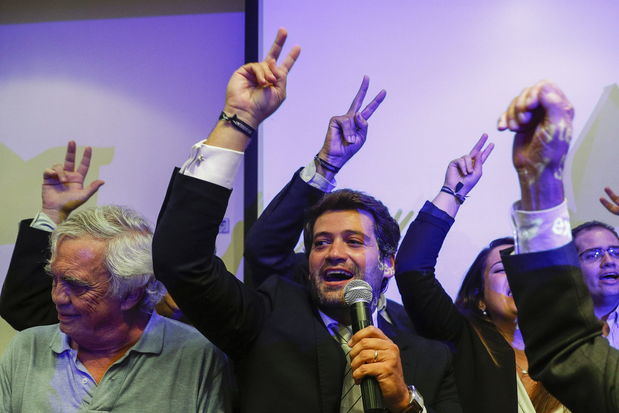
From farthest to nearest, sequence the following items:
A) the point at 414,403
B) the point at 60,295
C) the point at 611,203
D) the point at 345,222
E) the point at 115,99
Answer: the point at 115,99 → the point at 611,203 → the point at 345,222 → the point at 60,295 → the point at 414,403

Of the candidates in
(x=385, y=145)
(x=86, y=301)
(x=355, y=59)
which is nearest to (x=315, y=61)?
(x=355, y=59)

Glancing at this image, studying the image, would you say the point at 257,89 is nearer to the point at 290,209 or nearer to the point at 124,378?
the point at 290,209

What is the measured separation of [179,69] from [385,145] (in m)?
1.17

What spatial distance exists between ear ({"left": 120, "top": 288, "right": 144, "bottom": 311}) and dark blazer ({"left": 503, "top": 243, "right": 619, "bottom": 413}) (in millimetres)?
1209

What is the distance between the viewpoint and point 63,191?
248cm

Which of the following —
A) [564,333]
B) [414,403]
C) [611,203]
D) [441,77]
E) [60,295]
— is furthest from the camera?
[441,77]

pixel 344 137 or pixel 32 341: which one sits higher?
pixel 344 137

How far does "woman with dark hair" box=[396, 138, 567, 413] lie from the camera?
2.16 metres

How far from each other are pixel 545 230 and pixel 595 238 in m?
1.72

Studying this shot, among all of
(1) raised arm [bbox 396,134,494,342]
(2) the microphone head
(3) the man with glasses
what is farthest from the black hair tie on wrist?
(3) the man with glasses

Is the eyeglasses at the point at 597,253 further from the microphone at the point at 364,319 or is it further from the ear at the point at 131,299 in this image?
the ear at the point at 131,299

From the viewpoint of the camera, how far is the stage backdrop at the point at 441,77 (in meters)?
3.05

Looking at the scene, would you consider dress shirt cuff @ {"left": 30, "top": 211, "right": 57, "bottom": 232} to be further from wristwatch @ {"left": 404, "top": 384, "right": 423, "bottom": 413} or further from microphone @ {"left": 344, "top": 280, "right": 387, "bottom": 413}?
wristwatch @ {"left": 404, "top": 384, "right": 423, "bottom": 413}

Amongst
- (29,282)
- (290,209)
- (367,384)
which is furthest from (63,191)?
(367,384)
